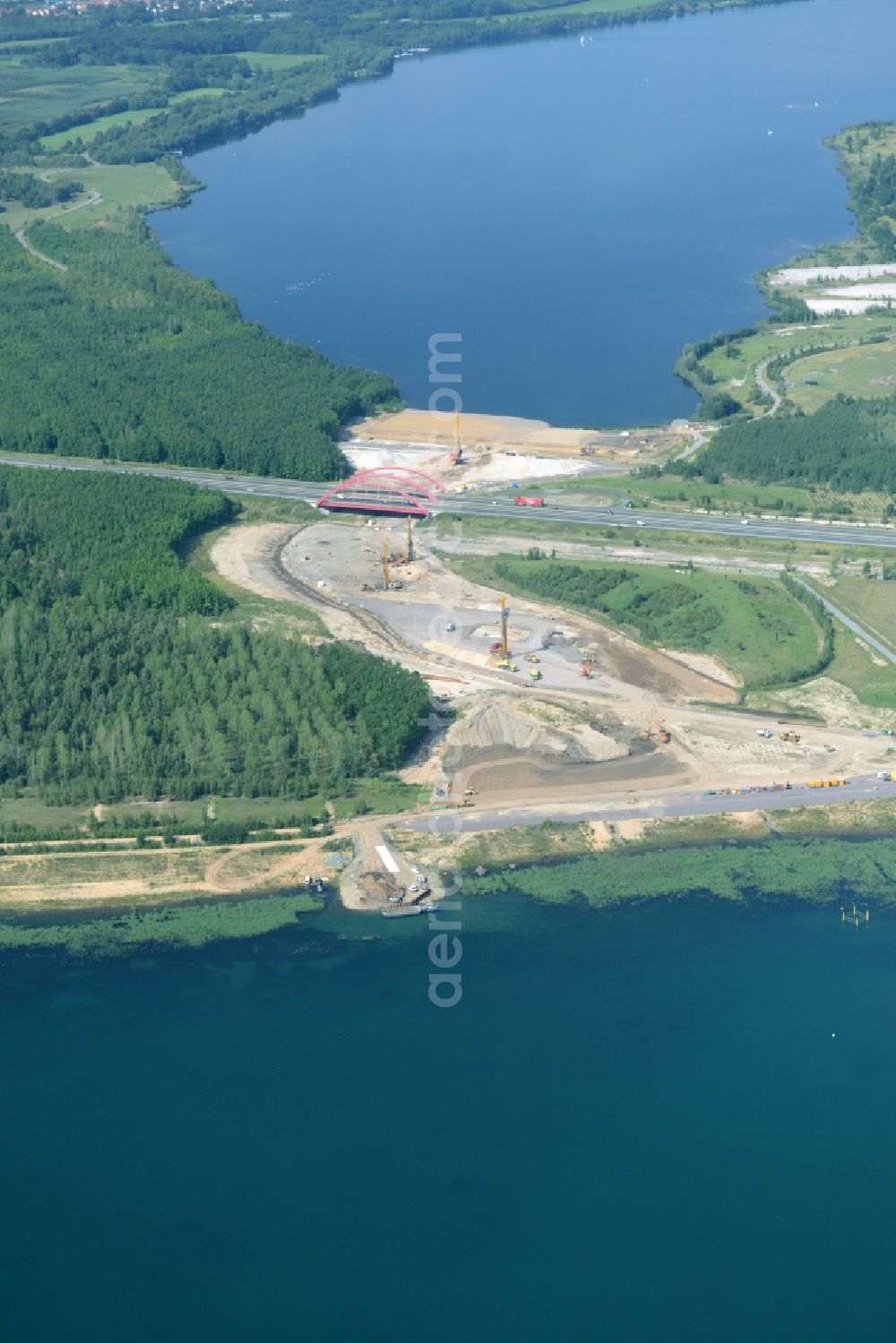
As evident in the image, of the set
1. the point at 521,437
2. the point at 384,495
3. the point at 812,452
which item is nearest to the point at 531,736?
the point at 384,495

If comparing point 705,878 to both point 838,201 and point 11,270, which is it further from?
point 838,201

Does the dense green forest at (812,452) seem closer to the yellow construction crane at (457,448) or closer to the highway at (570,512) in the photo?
the highway at (570,512)

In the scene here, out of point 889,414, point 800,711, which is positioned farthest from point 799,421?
point 800,711

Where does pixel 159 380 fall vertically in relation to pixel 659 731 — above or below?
above

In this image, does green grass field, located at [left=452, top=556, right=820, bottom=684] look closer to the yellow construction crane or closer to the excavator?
the excavator

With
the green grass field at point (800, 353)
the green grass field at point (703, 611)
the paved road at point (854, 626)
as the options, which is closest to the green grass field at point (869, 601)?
the paved road at point (854, 626)

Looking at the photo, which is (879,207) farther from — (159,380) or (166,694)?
(166,694)
